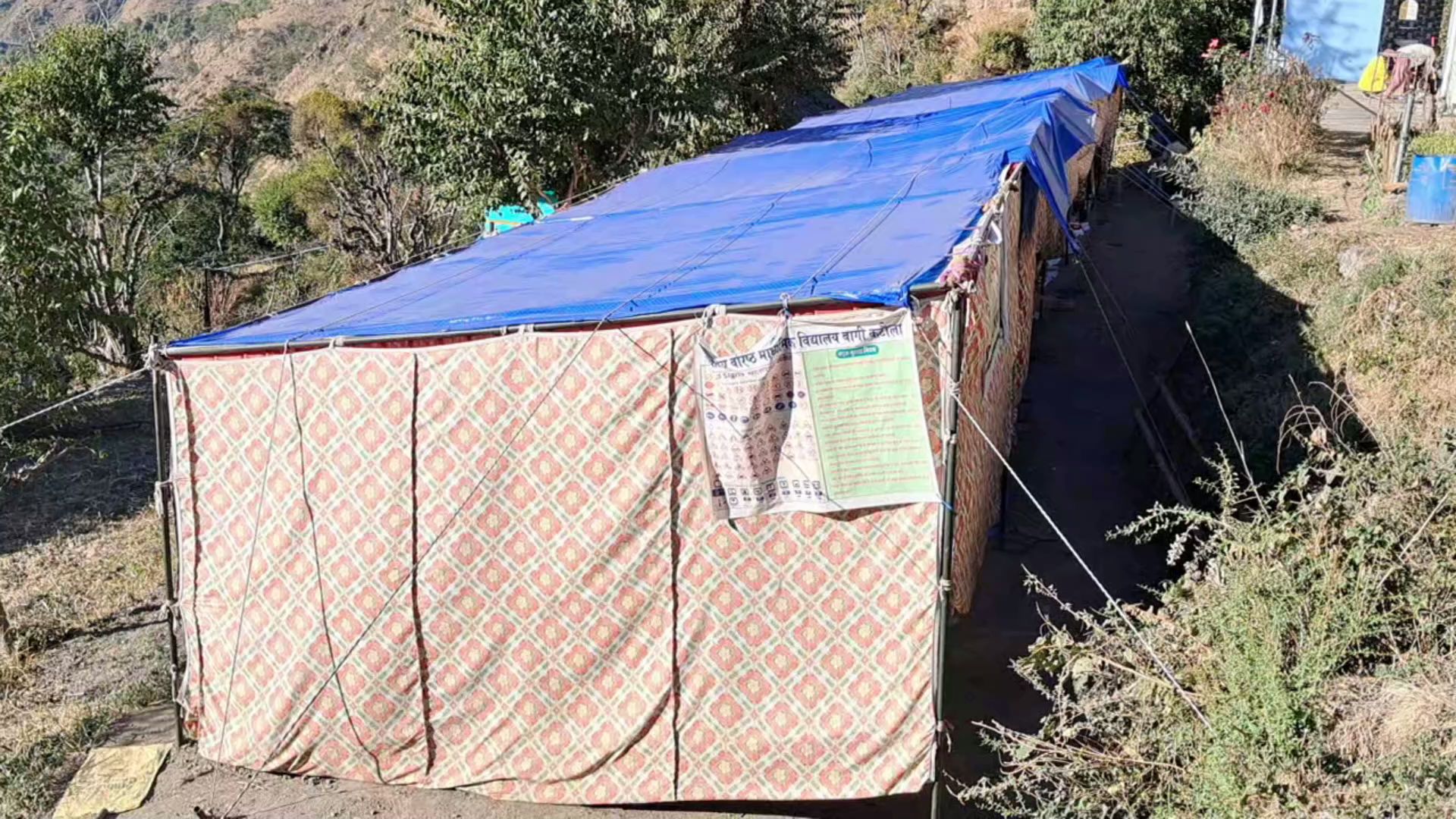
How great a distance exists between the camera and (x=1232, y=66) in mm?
14648

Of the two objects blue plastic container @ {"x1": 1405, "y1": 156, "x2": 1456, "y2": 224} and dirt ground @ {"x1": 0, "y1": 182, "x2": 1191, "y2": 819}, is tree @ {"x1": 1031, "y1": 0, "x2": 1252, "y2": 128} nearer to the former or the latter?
dirt ground @ {"x1": 0, "y1": 182, "x2": 1191, "y2": 819}

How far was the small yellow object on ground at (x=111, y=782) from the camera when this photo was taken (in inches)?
197

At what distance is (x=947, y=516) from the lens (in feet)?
13.1

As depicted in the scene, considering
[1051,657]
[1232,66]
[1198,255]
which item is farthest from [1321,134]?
[1051,657]

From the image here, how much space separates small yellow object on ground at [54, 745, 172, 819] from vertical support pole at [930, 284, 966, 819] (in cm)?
364

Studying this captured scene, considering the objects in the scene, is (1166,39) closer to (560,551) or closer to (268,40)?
(560,551)

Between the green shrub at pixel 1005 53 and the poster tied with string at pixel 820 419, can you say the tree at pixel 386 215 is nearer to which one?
the poster tied with string at pixel 820 419

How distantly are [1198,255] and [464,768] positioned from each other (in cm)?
938

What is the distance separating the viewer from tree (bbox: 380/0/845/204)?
9828mm

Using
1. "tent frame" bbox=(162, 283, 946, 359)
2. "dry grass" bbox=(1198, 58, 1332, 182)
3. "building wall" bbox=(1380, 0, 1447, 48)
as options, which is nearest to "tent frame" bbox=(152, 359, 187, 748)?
"tent frame" bbox=(162, 283, 946, 359)

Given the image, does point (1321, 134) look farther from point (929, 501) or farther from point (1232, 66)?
point (929, 501)

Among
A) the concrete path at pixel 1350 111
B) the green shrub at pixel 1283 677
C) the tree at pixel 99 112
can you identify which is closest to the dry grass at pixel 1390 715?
the green shrub at pixel 1283 677

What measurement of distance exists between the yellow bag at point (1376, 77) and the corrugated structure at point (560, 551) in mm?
11661

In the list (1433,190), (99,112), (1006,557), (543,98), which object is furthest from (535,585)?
(99,112)
